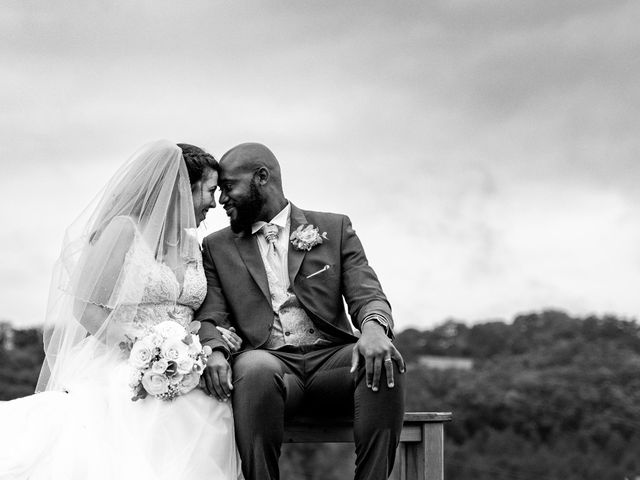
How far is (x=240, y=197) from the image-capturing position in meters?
6.51

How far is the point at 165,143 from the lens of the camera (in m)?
6.55

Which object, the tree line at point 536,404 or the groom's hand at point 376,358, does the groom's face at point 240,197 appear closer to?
the groom's hand at point 376,358

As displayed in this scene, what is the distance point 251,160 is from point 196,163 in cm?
34

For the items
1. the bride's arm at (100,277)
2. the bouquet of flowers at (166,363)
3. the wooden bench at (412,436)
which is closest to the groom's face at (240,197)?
the bride's arm at (100,277)

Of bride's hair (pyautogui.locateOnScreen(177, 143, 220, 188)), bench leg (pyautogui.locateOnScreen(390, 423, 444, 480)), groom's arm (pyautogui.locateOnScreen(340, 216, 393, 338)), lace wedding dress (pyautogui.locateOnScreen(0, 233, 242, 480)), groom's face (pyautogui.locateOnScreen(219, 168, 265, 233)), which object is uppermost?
bride's hair (pyautogui.locateOnScreen(177, 143, 220, 188))

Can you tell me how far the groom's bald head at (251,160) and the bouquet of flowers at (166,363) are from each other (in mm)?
1196

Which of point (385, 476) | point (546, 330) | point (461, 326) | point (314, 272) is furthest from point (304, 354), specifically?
point (461, 326)

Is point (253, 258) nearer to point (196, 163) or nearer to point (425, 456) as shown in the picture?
point (196, 163)

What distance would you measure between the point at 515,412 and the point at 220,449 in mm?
65440

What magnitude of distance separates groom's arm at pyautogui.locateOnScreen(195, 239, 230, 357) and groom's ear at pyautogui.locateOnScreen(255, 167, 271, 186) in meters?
0.54

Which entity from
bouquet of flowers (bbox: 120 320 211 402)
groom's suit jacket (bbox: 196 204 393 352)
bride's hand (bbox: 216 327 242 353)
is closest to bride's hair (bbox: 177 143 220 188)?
groom's suit jacket (bbox: 196 204 393 352)

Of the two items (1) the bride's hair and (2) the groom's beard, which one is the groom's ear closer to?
(2) the groom's beard

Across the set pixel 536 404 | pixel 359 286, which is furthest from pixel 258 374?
pixel 536 404

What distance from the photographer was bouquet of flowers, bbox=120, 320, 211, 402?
18.5 feet
